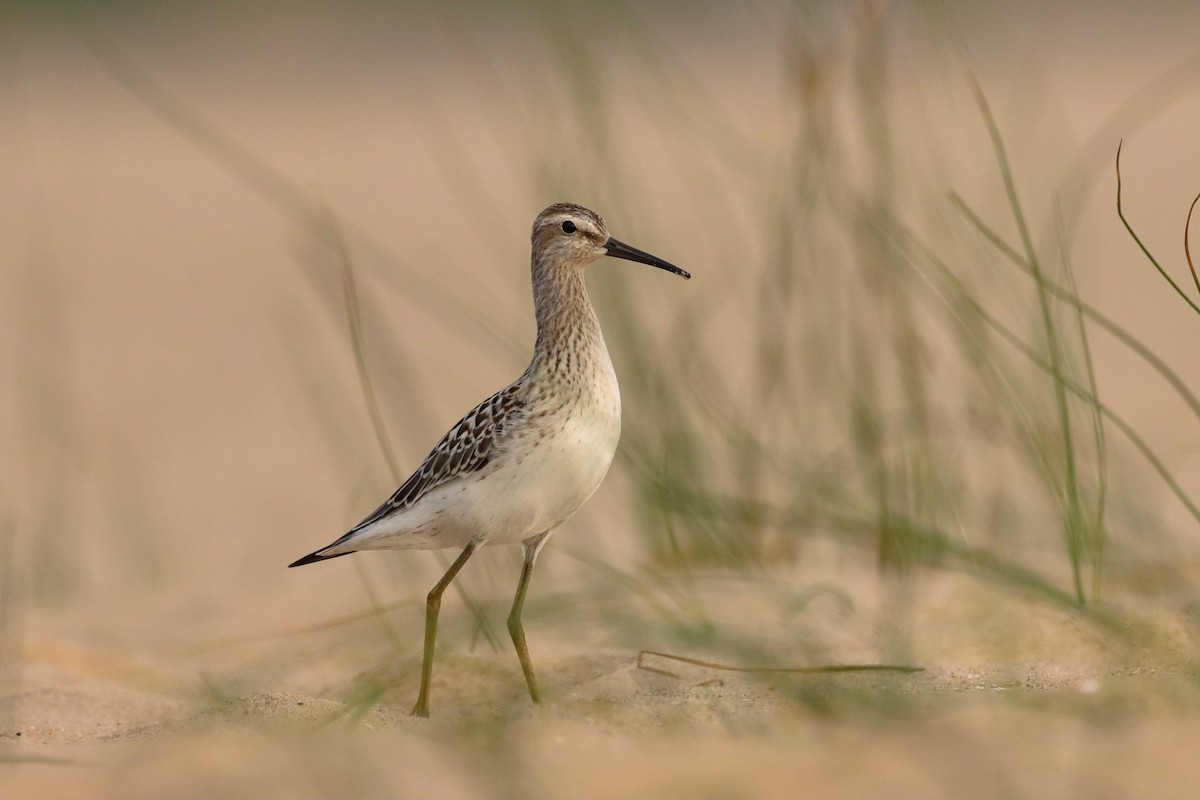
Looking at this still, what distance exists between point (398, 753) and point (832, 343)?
7.93 feet

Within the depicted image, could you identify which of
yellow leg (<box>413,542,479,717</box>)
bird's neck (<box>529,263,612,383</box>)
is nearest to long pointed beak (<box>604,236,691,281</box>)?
bird's neck (<box>529,263,612,383</box>)

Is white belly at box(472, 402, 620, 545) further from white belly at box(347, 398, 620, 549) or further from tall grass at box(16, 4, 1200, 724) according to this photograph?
tall grass at box(16, 4, 1200, 724)

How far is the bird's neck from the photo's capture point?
3.66 metres

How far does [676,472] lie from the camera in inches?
166

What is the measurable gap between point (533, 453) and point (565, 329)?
37cm

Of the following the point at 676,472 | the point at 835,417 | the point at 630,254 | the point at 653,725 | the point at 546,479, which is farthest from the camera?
the point at 835,417

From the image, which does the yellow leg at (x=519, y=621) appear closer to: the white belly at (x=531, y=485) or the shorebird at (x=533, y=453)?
the shorebird at (x=533, y=453)

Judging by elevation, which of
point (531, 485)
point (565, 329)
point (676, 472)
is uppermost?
point (565, 329)

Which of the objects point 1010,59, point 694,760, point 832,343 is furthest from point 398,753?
point 1010,59

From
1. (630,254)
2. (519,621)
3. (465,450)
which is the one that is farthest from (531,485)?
(630,254)

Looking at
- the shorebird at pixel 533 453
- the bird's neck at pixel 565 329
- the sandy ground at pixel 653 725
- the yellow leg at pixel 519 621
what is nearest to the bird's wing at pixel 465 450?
the shorebird at pixel 533 453

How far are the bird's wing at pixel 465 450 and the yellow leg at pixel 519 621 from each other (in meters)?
0.28

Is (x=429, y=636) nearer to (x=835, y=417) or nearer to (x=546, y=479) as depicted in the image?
(x=546, y=479)

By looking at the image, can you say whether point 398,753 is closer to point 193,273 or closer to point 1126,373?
point 1126,373
